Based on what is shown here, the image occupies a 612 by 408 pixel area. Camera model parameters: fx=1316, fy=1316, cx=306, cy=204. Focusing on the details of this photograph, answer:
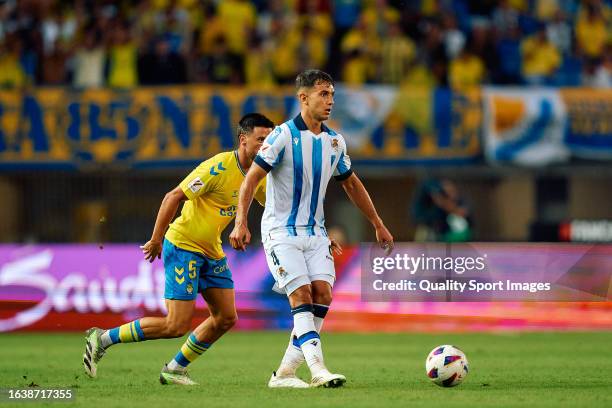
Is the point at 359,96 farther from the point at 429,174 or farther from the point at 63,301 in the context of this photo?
the point at 63,301

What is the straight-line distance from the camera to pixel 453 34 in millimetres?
22234

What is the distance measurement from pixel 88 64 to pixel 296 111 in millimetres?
3327

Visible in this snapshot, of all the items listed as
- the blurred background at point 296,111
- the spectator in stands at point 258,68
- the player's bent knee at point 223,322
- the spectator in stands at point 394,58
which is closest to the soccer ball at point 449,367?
the player's bent knee at point 223,322

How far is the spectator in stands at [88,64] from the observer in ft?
66.0

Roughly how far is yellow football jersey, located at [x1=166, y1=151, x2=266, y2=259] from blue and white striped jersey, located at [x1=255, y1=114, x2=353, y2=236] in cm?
63

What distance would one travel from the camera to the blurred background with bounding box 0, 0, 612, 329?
1939cm

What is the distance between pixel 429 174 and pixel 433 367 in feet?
34.7

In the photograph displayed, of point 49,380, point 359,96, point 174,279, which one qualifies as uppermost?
point 359,96

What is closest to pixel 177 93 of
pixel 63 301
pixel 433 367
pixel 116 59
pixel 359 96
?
pixel 116 59

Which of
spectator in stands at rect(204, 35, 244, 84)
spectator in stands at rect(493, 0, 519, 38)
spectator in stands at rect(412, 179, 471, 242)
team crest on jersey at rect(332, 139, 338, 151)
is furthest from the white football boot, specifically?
spectator in stands at rect(493, 0, 519, 38)

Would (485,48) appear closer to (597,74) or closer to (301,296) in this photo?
(597,74)

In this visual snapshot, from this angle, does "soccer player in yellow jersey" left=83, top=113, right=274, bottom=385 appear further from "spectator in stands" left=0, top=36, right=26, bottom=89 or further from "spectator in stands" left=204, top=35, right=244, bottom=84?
"spectator in stands" left=0, top=36, right=26, bottom=89

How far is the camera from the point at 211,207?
1035 cm

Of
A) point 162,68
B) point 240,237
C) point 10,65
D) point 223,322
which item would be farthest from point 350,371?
point 10,65
